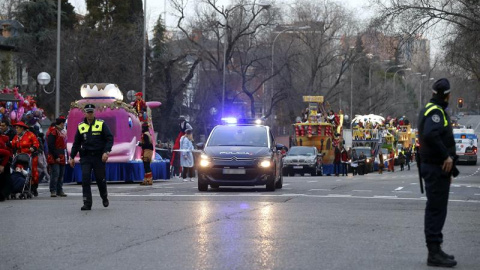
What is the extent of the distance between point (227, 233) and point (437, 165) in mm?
3594

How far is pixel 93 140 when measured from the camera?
16969mm

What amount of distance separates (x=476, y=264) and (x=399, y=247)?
4.67 feet

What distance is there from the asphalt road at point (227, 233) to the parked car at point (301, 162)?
92.6 feet

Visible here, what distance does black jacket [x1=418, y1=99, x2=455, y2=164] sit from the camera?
9.62m

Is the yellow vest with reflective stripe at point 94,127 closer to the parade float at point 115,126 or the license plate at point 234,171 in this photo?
the license plate at point 234,171

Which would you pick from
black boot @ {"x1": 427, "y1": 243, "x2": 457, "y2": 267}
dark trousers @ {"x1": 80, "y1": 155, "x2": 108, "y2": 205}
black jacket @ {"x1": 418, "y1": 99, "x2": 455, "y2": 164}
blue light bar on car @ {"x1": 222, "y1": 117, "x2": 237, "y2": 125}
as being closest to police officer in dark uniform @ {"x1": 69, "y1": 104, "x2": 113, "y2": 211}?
dark trousers @ {"x1": 80, "y1": 155, "x2": 108, "y2": 205}

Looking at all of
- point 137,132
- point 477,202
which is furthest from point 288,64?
point 477,202

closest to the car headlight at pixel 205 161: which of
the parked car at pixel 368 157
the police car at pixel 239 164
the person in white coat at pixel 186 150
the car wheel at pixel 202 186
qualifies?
the police car at pixel 239 164

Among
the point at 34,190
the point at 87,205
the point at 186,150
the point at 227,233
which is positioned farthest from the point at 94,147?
the point at 186,150

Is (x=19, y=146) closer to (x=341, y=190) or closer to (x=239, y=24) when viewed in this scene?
(x=341, y=190)

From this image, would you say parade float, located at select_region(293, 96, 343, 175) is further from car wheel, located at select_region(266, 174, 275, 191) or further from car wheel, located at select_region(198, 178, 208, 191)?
car wheel, located at select_region(198, 178, 208, 191)

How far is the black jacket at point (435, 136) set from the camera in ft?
31.6

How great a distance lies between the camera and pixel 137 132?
99.8 feet

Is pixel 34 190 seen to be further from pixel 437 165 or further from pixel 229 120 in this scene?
pixel 437 165
